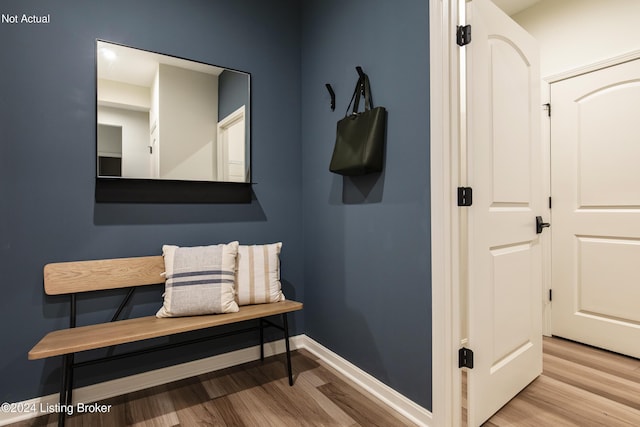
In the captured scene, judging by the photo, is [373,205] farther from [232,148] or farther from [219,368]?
[219,368]

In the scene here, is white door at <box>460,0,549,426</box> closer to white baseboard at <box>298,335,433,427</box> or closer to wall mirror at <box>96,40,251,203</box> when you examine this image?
white baseboard at <box>298,335,433,427</box>

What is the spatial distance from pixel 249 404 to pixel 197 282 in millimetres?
700

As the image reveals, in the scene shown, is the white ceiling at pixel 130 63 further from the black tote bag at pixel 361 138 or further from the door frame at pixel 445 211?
the door frame at pixel 445 211

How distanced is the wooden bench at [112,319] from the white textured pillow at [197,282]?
2.0 inches

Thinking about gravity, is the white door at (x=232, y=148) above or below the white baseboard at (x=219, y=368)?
above

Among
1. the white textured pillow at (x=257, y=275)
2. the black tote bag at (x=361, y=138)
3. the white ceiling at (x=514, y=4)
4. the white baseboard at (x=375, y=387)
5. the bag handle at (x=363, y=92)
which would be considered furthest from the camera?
the white ceiling at (x=514, y=4)

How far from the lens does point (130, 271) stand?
186 cm

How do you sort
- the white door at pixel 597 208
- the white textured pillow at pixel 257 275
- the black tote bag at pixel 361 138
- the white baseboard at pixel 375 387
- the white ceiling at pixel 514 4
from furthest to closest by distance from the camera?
the white ceiling at pixel 514 4 < the white door at pixel 597 208 < the white textured pillow at pixel 257 275 < the black tote bag at pixel 361 138 < the white baseboard at pixel 375 387

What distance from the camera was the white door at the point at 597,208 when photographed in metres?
2.27

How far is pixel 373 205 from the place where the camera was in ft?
6.15

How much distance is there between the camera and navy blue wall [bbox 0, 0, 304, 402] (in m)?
1.64

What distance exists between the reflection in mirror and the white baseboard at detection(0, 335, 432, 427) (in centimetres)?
116

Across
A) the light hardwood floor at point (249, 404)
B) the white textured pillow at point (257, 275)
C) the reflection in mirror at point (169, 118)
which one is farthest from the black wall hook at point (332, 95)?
the light hardwood floor at point (249, 404)

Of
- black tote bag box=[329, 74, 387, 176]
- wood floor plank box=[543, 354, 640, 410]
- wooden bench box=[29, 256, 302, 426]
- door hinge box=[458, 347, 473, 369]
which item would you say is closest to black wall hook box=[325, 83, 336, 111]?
black tote bag box=[329, 74, 387, 176]
